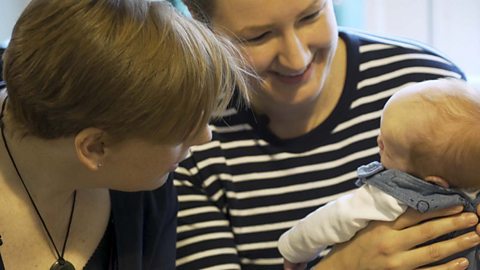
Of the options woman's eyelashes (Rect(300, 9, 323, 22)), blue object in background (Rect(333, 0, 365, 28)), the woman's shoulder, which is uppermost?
woman's eyelashes (Rect(300, 9, 323, 22))

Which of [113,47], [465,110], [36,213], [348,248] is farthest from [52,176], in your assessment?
[465,110]

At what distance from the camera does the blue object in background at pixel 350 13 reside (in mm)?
2076

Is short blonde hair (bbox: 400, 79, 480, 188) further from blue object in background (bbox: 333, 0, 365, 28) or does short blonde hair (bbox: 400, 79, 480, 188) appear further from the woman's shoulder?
blue object in background (bbox: 333, 0, 365, 28)

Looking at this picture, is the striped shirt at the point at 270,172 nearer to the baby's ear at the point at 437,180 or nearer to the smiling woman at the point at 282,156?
the smiling woman at the point at 282,156

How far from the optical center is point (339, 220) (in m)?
1.23

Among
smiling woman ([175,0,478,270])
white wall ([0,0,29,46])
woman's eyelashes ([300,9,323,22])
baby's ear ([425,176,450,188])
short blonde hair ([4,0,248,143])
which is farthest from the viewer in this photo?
white wall ([0,0,29,46])

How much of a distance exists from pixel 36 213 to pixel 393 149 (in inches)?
24.3

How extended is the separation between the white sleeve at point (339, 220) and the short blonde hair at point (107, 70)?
30 centimetres

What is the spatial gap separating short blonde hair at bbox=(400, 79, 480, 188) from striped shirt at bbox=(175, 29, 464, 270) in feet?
1.14

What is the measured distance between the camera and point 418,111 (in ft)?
3.68

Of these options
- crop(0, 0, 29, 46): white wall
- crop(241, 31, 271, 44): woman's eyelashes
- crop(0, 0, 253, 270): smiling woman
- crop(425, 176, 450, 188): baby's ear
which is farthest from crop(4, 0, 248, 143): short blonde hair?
crop(0, 0, 29, 46): white wall

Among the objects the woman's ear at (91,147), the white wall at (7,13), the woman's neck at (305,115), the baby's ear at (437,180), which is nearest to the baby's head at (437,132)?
the baby's ear at (437,180)

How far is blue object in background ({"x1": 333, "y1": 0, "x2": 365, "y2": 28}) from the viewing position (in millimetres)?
2076

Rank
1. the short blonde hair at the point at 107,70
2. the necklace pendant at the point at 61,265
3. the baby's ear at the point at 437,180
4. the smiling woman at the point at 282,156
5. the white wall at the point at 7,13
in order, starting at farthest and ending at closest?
the white wall at the point at 7,13, the smiling woman at the point at 282,156, the necklace pendant at the point at 61,265, the baby's ear at the point at 437,180, the short blonde hair at the point at 107,70
